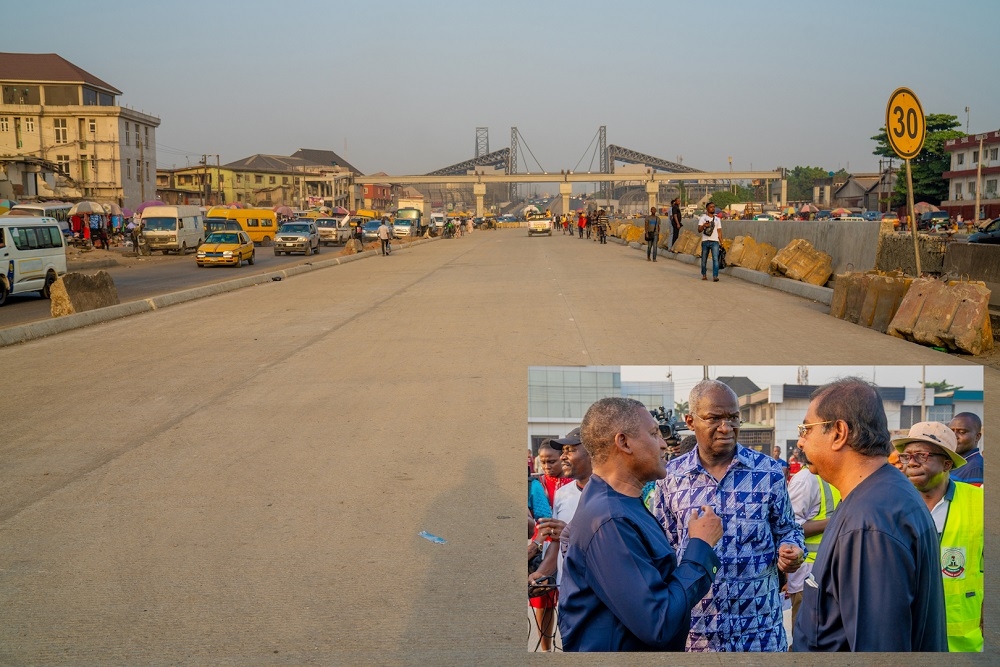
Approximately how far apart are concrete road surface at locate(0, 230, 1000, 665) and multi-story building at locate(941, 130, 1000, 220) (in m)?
75.5

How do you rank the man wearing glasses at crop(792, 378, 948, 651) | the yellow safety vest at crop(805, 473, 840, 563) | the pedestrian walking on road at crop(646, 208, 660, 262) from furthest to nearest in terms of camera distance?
the pedestrian walking on road at crop(646, 208, 660, 262) → the yellow safety vest at crop(805, 473, 840, 563) → the man wearing glasses at crop(792, 378, 948, 651)

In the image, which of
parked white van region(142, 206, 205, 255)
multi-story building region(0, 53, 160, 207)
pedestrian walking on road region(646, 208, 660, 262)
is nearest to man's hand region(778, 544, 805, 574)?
pedestrian walking on road region(646, 208, 660, 262)

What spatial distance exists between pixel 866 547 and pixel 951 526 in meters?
0.45

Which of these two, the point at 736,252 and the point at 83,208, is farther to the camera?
the point at 83,208

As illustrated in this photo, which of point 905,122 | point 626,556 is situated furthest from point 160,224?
point 626,556

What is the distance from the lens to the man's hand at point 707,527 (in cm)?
282

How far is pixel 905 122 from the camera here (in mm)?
12438

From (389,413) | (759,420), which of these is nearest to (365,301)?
(389,413)

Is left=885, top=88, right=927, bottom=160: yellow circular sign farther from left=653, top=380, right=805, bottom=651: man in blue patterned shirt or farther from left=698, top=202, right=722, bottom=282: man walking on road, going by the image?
left=698, top=202, right=722, bottom=282: man walking on road

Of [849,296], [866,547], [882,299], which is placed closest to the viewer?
[866,547]

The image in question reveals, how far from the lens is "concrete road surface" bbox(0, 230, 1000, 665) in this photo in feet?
15.2

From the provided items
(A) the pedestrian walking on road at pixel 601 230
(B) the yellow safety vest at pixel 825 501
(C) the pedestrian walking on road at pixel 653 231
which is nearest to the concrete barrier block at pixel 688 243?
(C) the pedestrian walking on road at pixel 653 231

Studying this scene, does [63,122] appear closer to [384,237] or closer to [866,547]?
[384,237]

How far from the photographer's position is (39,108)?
281 ft
